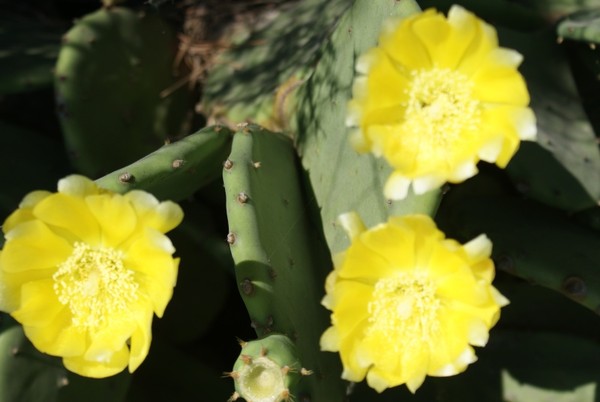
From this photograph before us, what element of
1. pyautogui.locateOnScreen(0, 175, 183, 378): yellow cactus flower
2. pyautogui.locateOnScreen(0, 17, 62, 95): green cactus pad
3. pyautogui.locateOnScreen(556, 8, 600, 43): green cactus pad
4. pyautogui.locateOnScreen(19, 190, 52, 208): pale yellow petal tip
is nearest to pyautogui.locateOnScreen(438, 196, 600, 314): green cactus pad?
pyautogui.locateOnScreen(556, 8, 600, 43): green cactus pad

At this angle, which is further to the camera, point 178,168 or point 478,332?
point 178,168

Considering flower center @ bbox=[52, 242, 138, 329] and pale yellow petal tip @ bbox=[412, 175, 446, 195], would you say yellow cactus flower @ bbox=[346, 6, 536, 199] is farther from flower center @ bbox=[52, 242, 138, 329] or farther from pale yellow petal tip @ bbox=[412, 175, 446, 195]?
flower center @ bbox=[52, 242, 138, 329]

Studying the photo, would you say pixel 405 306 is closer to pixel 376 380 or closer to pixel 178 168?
pixel 376 380

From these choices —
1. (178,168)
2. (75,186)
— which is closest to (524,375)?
(178,168)

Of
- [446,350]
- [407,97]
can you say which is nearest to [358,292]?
[446,350]

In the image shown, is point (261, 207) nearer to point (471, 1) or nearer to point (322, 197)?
point (322, 197)

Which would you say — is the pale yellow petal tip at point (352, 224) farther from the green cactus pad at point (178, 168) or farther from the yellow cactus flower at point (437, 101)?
the green cactus pad at point (178, 168)

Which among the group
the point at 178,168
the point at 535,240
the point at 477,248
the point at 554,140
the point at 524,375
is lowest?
the point at 524,375
